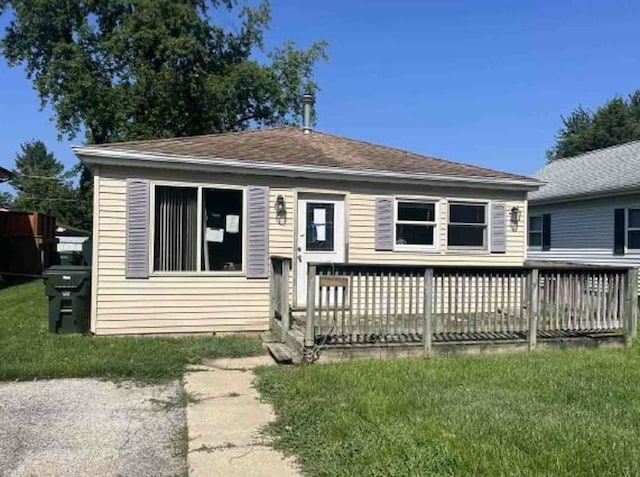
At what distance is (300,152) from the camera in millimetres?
10273

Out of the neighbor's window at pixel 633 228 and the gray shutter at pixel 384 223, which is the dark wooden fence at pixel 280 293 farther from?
the neighbor's window at pixel 633 228

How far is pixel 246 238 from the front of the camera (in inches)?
363

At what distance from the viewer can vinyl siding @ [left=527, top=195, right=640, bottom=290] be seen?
1566 cm

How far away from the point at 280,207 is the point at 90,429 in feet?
17.5

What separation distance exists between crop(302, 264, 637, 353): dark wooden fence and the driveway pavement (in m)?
2.16

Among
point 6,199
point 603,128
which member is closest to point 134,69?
point 603,128

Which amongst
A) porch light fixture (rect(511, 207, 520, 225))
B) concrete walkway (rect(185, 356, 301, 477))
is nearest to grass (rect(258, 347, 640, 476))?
concrete walkway (rect(185, 356, 301, 477))

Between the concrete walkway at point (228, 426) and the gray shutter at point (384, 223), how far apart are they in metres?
3.98

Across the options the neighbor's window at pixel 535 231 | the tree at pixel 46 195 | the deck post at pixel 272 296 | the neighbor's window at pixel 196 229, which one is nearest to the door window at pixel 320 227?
the deck post at pixel 272 296

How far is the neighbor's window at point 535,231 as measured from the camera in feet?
63.9

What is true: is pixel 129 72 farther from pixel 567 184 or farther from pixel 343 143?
pixel 567 184

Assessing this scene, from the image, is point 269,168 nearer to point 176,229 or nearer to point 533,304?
point 176,229

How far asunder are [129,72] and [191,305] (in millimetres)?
19231

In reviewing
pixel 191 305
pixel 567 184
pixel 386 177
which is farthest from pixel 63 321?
pixel 567 184
